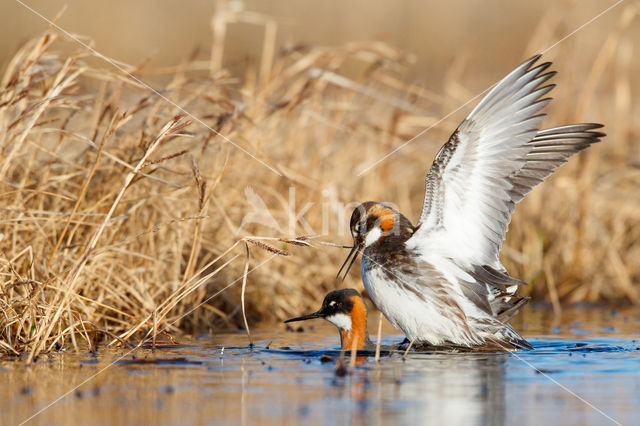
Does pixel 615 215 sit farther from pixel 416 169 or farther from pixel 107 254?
pixel 107 254

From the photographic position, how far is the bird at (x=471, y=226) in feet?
22.3

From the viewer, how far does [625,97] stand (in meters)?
11.4

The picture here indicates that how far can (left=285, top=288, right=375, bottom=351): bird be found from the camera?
7.37 m

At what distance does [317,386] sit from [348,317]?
188 cm

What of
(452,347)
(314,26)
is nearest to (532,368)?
(452,347)

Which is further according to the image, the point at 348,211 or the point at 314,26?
the point at 314,26

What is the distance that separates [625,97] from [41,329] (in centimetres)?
815

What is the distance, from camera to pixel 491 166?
22.5ft

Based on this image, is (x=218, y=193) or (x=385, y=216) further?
(x=218, y=193)

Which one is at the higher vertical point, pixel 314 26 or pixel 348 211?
pixel 314 26

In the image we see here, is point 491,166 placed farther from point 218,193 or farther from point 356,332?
point 218,193

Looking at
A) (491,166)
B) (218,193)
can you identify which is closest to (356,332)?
(491,166)

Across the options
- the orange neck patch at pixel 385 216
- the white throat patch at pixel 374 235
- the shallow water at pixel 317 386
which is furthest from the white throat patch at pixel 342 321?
the orange neck patch at pixel 385 216

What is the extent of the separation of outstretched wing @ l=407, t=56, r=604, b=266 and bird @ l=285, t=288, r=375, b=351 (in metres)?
0.78
